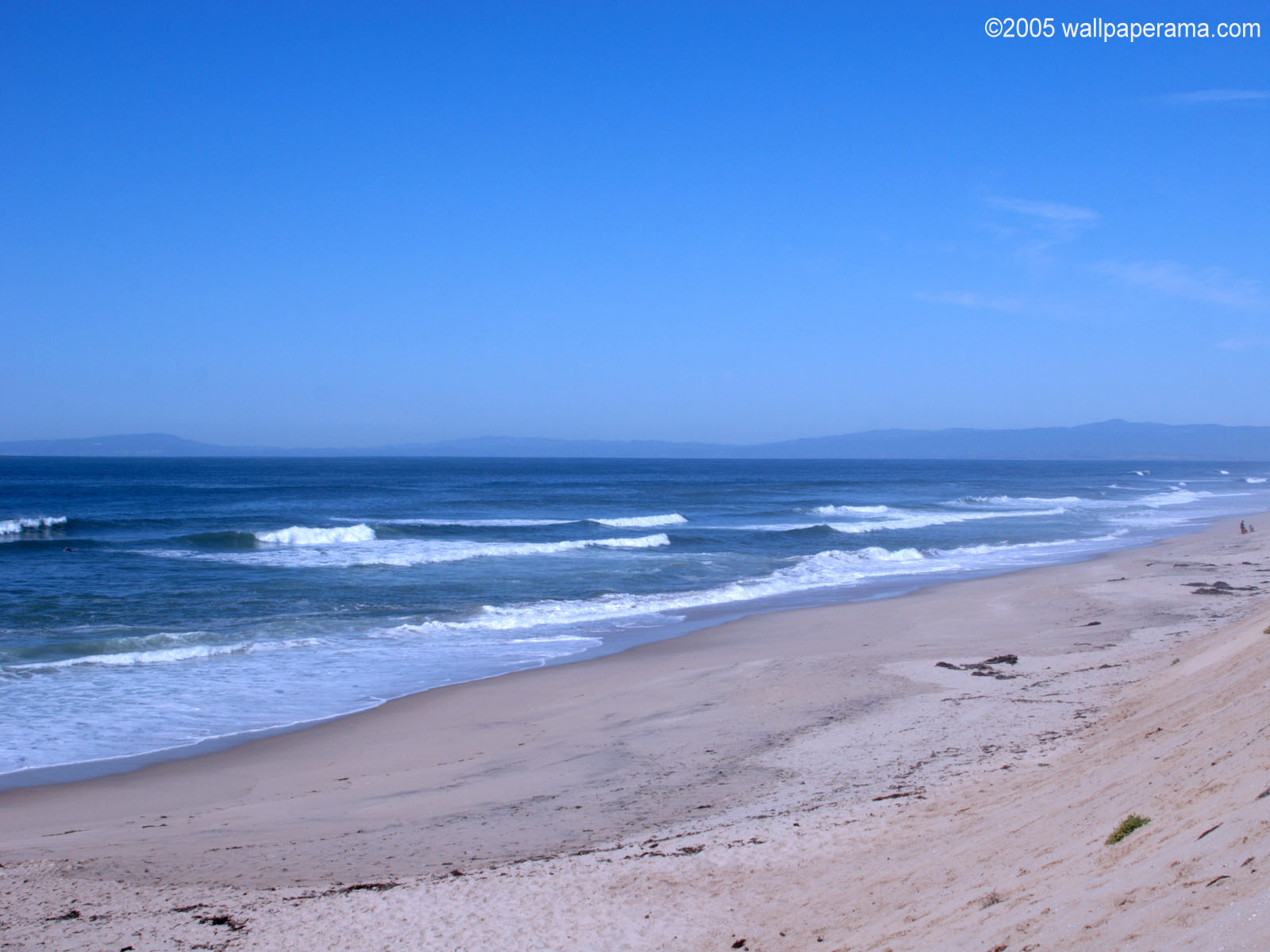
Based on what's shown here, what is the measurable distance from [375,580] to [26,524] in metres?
22.7

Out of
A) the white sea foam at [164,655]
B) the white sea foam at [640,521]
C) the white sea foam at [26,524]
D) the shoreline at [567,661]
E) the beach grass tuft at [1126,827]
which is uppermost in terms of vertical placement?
the beach grass tuft at [1126,827]

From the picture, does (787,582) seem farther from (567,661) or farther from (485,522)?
(485,522)

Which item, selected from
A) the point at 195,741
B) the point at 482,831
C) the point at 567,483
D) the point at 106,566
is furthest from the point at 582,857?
the point at 567,483

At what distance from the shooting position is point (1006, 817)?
6.29 meters

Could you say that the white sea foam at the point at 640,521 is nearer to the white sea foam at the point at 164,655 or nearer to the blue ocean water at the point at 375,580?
the blue ocean water at the point at 375,580

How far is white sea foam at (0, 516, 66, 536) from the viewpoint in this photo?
120 ft

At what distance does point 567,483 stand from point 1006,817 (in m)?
73.8

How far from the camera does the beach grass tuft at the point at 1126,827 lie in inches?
203

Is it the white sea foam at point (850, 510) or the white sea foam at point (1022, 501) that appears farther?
the white sea foam at point (1022, 501)

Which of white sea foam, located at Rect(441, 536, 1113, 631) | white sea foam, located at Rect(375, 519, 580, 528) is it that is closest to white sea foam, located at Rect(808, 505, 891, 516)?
white sea foam, located at Rect(375, 519, 580, 528)

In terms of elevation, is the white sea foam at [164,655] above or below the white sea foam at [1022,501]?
below

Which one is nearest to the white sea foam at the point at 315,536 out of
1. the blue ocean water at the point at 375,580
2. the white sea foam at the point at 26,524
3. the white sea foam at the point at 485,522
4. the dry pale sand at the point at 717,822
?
the blue ocean water at the point at 375,580

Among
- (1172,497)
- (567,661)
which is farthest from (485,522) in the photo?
(1172,497)

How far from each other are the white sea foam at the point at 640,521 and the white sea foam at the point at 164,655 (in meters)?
24.6
